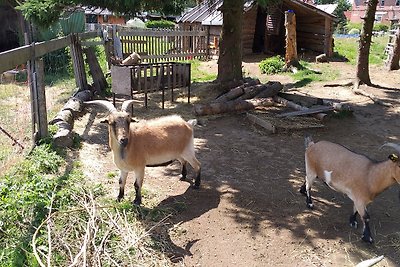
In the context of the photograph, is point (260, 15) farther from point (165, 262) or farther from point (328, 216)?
point (165, 262)

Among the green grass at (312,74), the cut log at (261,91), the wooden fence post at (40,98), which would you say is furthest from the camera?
the green grass at (312,74)

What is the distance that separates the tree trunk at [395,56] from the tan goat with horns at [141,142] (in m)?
12.2

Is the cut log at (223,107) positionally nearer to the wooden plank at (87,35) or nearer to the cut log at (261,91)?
the cut log at (261,91)

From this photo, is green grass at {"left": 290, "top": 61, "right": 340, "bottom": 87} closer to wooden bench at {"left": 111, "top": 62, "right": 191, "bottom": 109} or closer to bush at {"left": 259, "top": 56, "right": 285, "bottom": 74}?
bush at {"left": 259, "top": 56, "right": 285, "bottom": 74}

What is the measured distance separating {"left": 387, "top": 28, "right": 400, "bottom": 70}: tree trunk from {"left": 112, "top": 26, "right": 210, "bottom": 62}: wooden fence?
8.58m

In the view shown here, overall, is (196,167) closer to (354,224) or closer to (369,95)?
(354,224)

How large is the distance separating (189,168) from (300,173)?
1.82 meters

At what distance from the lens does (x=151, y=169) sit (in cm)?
647

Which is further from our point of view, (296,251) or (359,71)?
(359,71)

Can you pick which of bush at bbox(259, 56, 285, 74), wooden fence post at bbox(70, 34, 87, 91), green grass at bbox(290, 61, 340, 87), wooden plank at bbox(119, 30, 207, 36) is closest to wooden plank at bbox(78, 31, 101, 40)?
wooden fence post at bbox(70, 34, 87, 91)

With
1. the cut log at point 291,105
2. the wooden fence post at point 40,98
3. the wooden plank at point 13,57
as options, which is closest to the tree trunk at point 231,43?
the cut log at point 291,105

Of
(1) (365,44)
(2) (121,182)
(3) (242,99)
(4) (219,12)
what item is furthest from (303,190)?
(4) (219,12)

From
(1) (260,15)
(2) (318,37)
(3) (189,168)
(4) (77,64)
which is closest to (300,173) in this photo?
(3) (189,168)

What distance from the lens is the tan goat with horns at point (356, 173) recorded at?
14.5 feet
